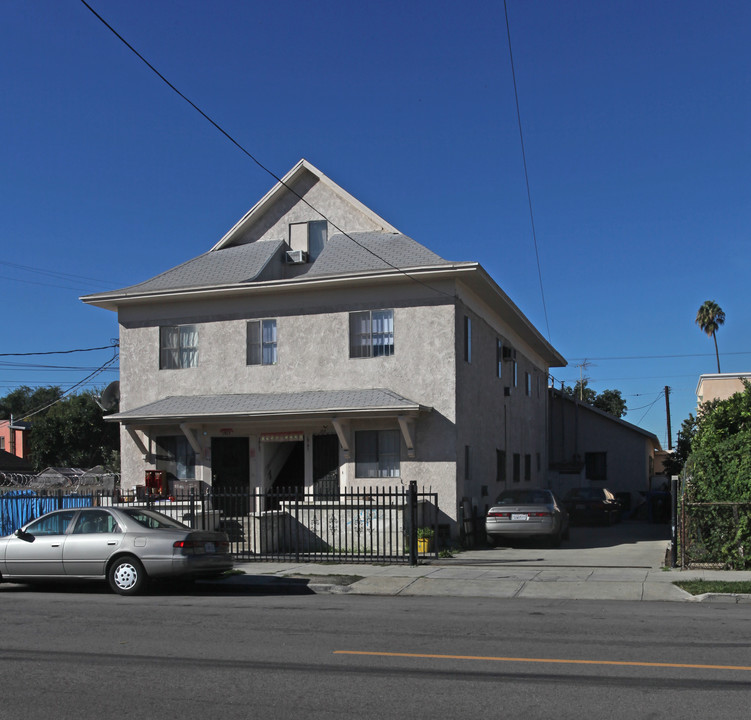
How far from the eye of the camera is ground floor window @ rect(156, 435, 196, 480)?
23.4 m

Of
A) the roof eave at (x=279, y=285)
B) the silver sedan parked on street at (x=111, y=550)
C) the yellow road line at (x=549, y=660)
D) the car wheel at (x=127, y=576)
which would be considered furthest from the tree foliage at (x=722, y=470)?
the car wheel at (x=127, y=576)

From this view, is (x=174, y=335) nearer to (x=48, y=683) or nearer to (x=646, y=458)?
(x=48, y=683)

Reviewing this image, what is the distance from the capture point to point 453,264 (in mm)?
20625

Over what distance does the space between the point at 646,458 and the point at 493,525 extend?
2137cm

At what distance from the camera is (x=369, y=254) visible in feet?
75.3

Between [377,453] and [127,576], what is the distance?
8.96 metres

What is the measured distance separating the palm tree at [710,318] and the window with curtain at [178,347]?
5647 centimetres

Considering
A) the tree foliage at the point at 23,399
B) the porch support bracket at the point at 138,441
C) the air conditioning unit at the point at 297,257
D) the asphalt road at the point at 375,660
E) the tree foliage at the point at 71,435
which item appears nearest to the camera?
the asphalt road at the point at 375,660

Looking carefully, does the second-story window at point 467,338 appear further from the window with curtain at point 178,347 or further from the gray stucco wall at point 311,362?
the window with curtain at point 178,347

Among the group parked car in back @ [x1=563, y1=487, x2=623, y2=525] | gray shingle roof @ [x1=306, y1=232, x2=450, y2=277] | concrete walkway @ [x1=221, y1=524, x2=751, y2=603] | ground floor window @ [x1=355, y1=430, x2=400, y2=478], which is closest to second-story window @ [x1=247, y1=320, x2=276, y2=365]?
gray shingle roof @ [x1=306, y1=232, x2=450, y2=277]

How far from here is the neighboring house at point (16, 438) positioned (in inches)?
2415

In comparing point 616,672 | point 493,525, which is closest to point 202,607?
point 616,672

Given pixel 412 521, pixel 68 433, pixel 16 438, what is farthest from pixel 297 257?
pixel 16 438

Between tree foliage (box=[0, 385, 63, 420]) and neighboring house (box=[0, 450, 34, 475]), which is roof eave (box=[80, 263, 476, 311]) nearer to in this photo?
neighboring house (box=[0, 450, 34, 475])
